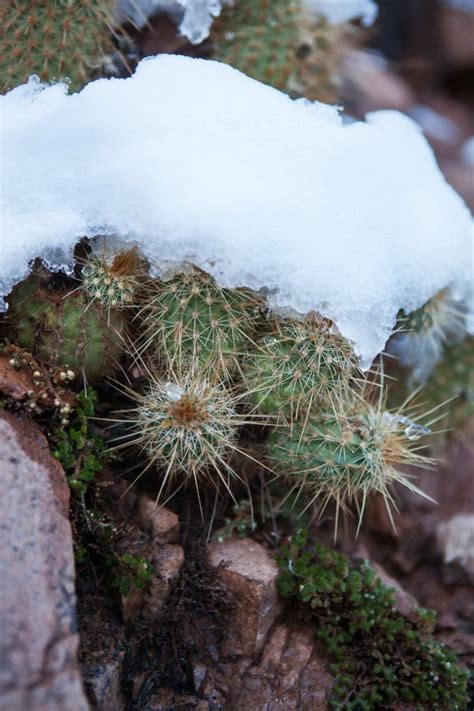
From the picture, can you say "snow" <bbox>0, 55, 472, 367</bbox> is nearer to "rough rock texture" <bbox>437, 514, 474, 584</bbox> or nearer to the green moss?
the green moss

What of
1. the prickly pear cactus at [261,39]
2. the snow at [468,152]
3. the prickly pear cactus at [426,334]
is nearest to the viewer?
the prickly pear cactus at [426,334]

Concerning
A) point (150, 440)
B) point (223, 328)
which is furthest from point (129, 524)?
point (223, 328)

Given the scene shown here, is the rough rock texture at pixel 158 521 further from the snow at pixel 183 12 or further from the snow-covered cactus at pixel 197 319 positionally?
the snow at pixel 183 12

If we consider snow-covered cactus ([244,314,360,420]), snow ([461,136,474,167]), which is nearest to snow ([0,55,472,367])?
snow-covered cactus ([244,314,360,420])

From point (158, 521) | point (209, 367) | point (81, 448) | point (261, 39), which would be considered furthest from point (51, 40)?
point (158, 521)

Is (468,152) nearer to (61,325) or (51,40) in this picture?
(51,40)

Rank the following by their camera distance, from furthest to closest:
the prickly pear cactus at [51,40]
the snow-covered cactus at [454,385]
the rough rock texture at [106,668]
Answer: the snow-covered cactus at [454,385] → the prickly pear cactus at [51,40] → the rough rock texture at [106,668]

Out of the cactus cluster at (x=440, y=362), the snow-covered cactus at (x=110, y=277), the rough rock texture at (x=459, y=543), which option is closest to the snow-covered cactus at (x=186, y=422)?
the snow-covered cactus at (x=110, y=277)
